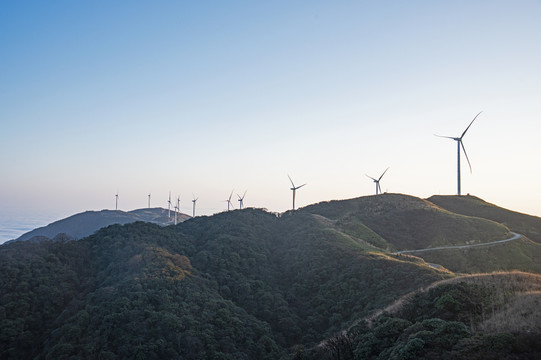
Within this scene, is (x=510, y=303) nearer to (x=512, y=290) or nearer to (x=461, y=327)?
(x=512, y=290)

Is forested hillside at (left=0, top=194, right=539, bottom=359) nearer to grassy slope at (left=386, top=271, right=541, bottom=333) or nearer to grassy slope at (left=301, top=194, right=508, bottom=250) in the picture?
→ grassy slope at (left=386, top=271, right=541, bottom=333)

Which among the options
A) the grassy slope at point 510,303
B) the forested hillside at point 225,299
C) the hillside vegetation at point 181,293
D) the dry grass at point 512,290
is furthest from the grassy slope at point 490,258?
the grassy slope at point 510,303

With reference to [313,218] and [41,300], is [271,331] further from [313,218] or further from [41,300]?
[313,218]

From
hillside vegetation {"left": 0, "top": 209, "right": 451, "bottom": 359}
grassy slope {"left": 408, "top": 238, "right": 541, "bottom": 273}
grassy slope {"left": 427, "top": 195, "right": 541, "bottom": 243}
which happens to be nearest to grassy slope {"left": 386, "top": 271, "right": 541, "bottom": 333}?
hillside vegetation {"left": 0, "top": 209, "right": 451, "bottom": 359}

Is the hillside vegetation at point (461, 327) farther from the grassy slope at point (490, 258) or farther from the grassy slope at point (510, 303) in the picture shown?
the grassy slope at point (490, 258)

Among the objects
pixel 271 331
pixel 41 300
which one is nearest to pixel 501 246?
pixel 271 331
